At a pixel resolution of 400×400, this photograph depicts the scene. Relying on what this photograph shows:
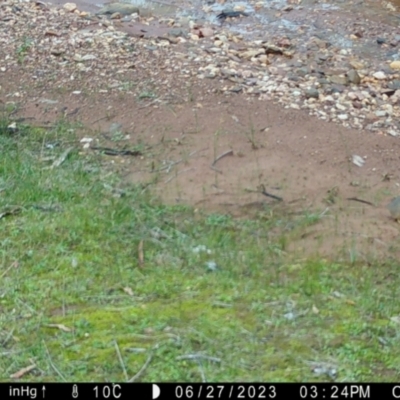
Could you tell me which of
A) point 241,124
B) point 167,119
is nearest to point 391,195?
point 241,124

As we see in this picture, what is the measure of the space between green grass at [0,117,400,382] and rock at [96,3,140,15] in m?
3.69

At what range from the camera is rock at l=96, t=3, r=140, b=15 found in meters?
7.98

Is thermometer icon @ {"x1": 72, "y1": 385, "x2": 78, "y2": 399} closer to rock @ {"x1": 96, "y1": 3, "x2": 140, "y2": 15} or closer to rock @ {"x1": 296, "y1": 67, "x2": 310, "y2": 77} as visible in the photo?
rock @ {"x1": 296, "y1": 67, "x2": 310, "y2": 77}

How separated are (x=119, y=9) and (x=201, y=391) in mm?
5785

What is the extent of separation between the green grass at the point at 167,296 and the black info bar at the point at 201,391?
53mm

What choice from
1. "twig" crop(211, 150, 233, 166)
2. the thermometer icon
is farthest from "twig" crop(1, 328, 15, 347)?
"twig" crop(211, 150, 233, 166)

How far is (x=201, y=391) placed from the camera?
2.97 meters

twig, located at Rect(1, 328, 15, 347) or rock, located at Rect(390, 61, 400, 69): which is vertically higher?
twig, located at Rect(1, 328, 15, 347)

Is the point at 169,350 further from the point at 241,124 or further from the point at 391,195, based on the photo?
the point at 241,124

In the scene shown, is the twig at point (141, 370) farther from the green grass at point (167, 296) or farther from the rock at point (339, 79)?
the rock at point (339, 79)

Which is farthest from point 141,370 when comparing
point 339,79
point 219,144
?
point 339,79

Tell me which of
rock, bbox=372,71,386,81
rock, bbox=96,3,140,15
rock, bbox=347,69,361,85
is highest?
rock, bbox=347,69,361,85

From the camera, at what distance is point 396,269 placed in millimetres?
3877

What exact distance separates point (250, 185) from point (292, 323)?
56.7 inches
